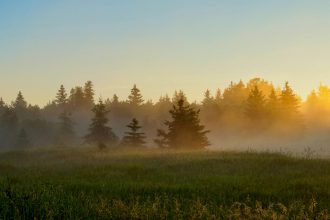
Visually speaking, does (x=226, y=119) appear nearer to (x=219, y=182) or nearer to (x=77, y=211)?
(x=219, y=182)

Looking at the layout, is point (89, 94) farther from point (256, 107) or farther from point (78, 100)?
point (256, 107)

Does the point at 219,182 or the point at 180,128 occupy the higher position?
the point at 180,128

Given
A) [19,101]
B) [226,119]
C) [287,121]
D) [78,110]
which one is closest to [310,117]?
[226,119]

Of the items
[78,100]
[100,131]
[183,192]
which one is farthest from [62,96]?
[183,192]

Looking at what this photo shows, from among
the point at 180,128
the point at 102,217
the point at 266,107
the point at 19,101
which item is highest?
the point at 19,101

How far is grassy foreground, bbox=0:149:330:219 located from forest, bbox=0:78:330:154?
888 inches

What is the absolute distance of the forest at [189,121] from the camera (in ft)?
208

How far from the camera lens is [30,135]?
323ft

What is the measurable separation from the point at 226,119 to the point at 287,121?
21392 millimetres

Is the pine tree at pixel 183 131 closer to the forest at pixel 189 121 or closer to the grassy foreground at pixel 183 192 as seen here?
the forest at pixel 189 121

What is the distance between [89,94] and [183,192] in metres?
115

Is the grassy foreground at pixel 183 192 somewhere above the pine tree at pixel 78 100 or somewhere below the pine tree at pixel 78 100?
below

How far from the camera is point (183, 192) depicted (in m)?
11.7

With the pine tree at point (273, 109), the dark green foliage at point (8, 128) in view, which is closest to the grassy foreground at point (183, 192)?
the pine tree at point (273, 109)
